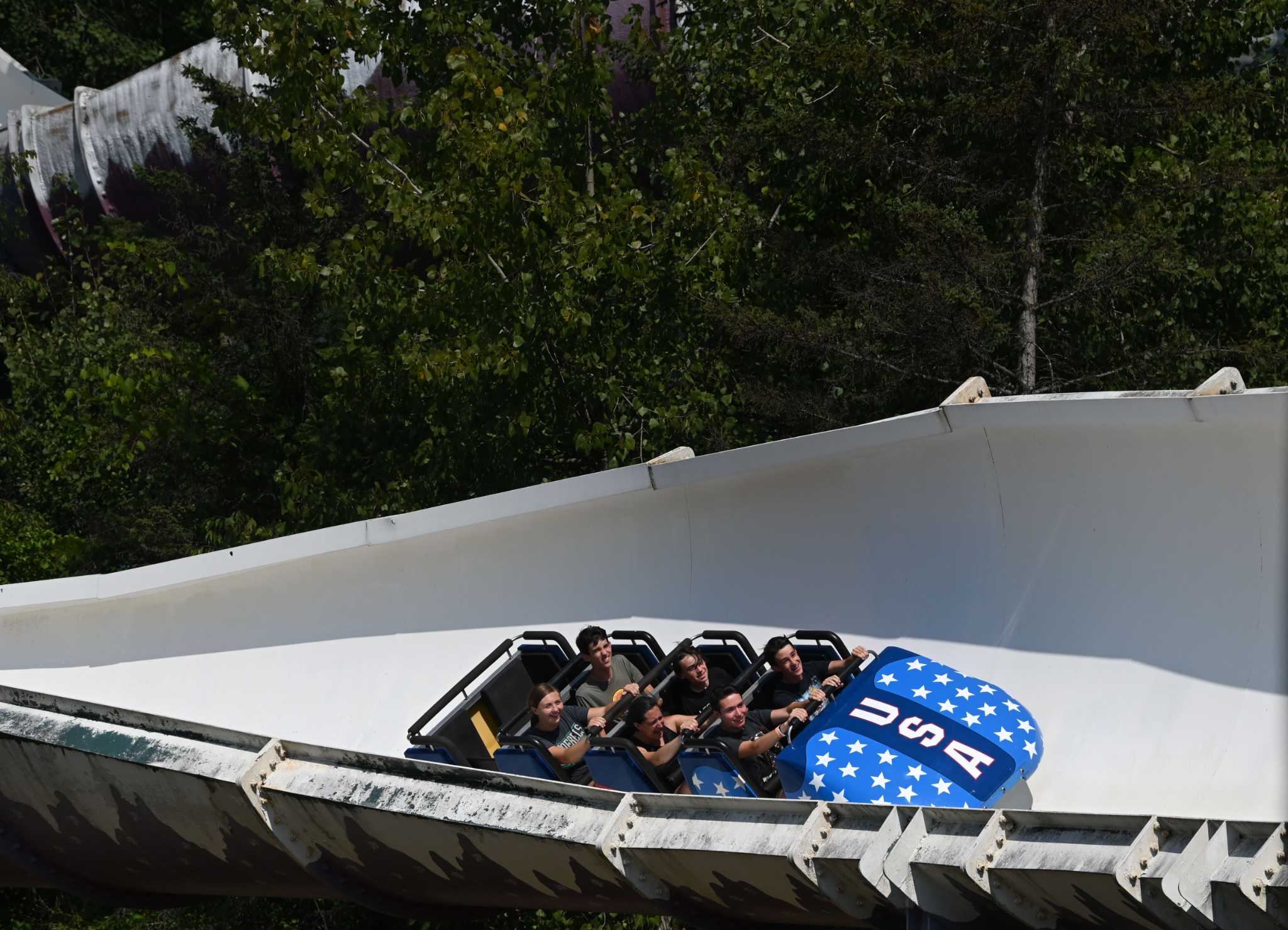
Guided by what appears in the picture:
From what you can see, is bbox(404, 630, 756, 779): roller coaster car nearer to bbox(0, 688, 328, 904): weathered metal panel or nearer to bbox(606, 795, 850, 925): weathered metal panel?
bbox(0, 688, 328, 904): weathered metal panel

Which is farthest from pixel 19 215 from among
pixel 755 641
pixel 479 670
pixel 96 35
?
pixel 755 641

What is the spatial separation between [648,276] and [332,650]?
4.44 meters

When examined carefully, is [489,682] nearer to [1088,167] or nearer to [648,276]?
[648,276]

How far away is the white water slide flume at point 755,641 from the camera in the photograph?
4.48 meters

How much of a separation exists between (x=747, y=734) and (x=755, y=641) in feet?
4.94

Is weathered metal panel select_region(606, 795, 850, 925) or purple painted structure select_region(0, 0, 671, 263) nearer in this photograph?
weathered metal panel select_region(606, 795, 850, 925)

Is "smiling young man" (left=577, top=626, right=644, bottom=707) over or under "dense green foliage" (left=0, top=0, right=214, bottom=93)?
under

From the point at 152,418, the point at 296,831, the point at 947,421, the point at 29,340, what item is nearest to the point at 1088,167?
the point at 947,421

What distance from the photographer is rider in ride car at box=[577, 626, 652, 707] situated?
21.1 feet

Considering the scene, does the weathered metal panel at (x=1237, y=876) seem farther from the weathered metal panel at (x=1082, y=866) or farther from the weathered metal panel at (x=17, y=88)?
the weathered metal panel at (x=17, y=88)

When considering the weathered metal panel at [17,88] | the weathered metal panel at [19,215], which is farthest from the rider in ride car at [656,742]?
the weathered metal panel at [17,88]

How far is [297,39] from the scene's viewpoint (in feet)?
37.5

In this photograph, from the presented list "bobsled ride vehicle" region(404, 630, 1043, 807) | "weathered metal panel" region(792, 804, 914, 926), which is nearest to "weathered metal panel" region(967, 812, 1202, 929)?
"weathered metal panel" region(792, 804, 914, 926)

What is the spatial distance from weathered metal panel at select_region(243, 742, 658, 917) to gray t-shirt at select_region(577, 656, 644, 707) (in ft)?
3.03
